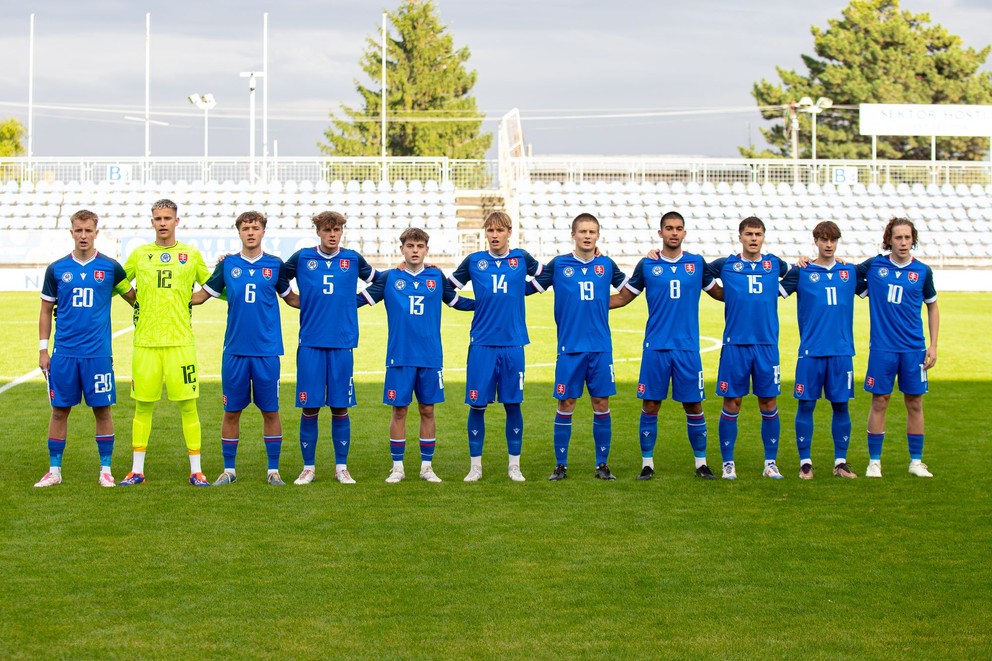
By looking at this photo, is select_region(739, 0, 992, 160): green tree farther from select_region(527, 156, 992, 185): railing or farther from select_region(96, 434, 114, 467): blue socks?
select_region(96, 434, 114, 467): blue socks

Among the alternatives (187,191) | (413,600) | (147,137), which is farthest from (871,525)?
(147,137)

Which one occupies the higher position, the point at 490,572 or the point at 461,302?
the point at 461,302

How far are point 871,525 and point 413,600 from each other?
9.05 ft

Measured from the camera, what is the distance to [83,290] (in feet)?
24.1

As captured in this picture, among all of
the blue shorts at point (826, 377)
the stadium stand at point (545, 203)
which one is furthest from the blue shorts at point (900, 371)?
the stadium stand at point (545, 203)

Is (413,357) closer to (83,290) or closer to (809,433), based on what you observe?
(83,290)

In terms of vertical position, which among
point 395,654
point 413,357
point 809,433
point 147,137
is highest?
point 147,137

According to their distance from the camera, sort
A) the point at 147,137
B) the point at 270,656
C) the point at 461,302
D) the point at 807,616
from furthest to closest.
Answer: the point at 147,137, the point at 461,302, the point at 807,616, the point at 270,656

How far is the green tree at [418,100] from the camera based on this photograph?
56.2 m

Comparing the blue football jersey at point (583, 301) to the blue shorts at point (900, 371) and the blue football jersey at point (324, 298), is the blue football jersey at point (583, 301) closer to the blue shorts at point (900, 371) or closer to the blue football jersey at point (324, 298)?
the blue football jersey at point (324, 298)

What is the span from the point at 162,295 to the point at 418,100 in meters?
51.5

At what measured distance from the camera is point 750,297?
303 inches

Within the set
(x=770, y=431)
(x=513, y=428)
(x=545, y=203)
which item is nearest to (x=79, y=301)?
(x=513, y=428)

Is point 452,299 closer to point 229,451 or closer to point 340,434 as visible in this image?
point 340,434
